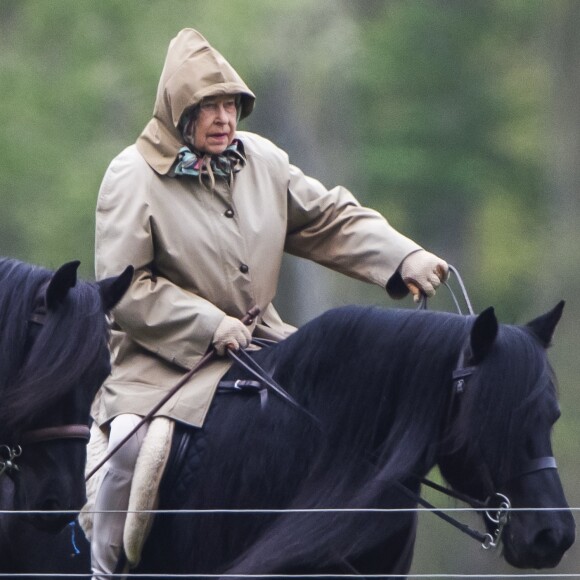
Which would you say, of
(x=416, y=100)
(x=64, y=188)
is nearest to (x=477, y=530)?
(x=64, y=188)

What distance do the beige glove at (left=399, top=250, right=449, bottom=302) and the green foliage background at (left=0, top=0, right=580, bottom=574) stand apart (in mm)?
6177

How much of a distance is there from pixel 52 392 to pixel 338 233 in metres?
1.46

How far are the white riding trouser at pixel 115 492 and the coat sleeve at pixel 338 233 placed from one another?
3.02 feet

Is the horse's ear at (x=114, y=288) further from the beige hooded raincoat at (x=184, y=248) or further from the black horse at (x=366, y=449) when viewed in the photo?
the black horse at (x=366, y=449)

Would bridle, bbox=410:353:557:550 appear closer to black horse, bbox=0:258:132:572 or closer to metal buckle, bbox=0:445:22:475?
black horse, bbox=0:258:132:572

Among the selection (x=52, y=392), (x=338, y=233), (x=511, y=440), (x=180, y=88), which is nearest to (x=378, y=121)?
(x=338, y=233)

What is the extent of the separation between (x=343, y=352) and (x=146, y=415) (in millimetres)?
687

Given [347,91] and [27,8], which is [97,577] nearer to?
[27,8]

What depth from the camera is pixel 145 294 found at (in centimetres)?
572

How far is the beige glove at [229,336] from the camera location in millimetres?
5645

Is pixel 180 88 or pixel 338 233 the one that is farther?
pixel 338 233

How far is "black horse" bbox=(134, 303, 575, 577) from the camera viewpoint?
5133mm

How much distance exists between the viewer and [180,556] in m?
5.59

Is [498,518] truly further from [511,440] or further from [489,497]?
[511,440]
